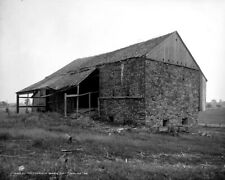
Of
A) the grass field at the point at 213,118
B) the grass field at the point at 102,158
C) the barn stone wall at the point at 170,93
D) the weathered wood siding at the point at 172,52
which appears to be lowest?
the grass field at the point at 213,118

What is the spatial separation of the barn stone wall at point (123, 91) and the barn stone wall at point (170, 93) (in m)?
0.56

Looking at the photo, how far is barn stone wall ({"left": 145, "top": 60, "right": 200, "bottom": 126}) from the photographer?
1509 cm

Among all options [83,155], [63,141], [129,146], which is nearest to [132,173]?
[83,155]

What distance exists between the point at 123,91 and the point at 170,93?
13.0ft

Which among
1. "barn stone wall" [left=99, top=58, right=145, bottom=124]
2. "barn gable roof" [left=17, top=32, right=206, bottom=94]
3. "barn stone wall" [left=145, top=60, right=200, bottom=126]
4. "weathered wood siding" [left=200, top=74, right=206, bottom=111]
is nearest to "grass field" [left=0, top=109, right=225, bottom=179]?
"barn stone wall" [left=99, top=58, right=145, bottom=124]

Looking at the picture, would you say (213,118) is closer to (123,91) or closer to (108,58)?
(108,58)

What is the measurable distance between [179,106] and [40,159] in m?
13.6

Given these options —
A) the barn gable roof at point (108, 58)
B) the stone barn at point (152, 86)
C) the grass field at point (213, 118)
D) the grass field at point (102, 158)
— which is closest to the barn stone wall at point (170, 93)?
the stone barn at point (152, 86)

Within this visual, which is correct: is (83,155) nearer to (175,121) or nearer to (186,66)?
(175,121)

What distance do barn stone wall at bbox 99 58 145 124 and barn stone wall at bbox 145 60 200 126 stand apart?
56 centimetres

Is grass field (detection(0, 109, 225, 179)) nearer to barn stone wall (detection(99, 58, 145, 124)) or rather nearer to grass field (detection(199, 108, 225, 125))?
barn stone wall (detection(99, 58, 145, 124))

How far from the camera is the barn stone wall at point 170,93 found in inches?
594

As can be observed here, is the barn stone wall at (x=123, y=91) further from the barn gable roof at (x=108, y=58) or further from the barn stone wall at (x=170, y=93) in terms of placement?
the barn gable roof at (x=108, y=58)

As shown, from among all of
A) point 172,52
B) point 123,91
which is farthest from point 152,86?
point 172,52
